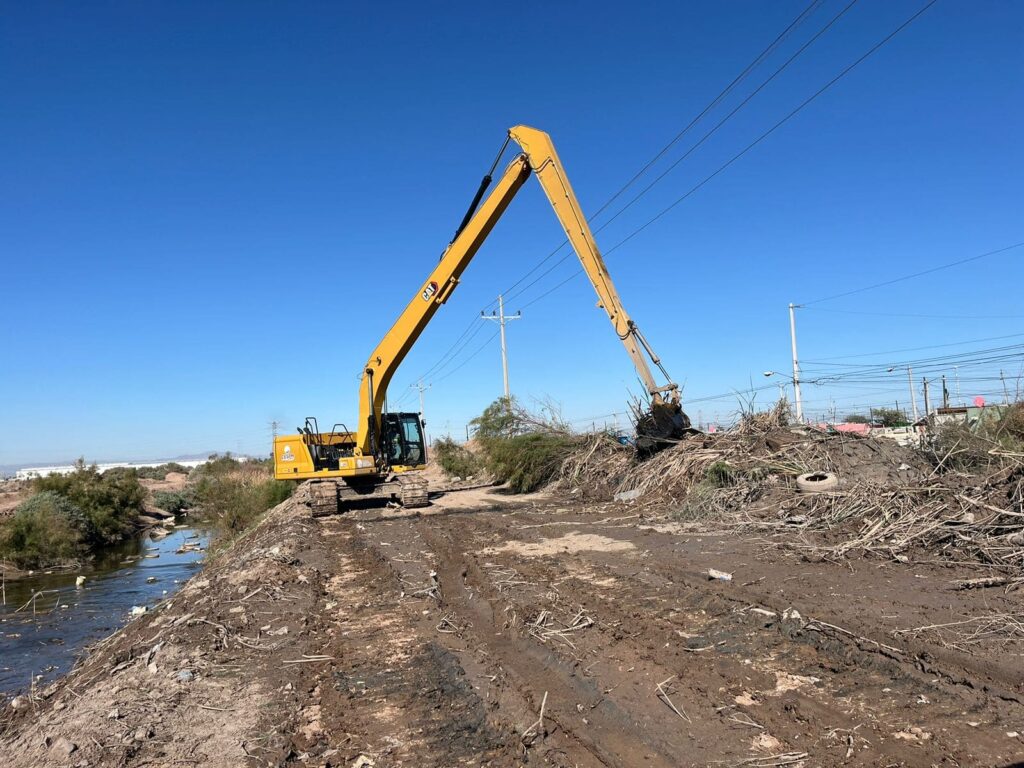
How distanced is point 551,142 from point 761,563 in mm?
11002

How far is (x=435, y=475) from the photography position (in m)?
41.7

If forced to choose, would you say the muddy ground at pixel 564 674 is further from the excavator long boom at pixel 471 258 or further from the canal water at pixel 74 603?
the excavator long boom at pixel 471 258

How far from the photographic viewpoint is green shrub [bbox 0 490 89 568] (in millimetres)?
22469

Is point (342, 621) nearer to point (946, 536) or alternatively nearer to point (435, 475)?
point (946, 536)

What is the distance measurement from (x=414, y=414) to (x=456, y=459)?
15056 millimetres

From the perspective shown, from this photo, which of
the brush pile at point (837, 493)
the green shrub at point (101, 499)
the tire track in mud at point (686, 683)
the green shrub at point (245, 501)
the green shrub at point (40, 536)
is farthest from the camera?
the green shrub at point (101, 499)

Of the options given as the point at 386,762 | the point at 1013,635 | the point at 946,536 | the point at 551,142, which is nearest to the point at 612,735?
the point at 386,762

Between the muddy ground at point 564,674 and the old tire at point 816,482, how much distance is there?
2919 millimetres

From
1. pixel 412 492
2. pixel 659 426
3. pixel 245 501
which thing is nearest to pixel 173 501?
pixel 245 501

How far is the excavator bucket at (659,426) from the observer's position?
1631cm

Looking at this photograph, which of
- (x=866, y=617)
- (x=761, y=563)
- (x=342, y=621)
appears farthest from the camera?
(x=761, y=563)

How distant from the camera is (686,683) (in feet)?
16.7

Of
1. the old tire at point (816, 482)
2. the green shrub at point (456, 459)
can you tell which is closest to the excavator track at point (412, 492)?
the old tire at point (816, 482)

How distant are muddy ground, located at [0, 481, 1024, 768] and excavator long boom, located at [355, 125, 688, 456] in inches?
258
